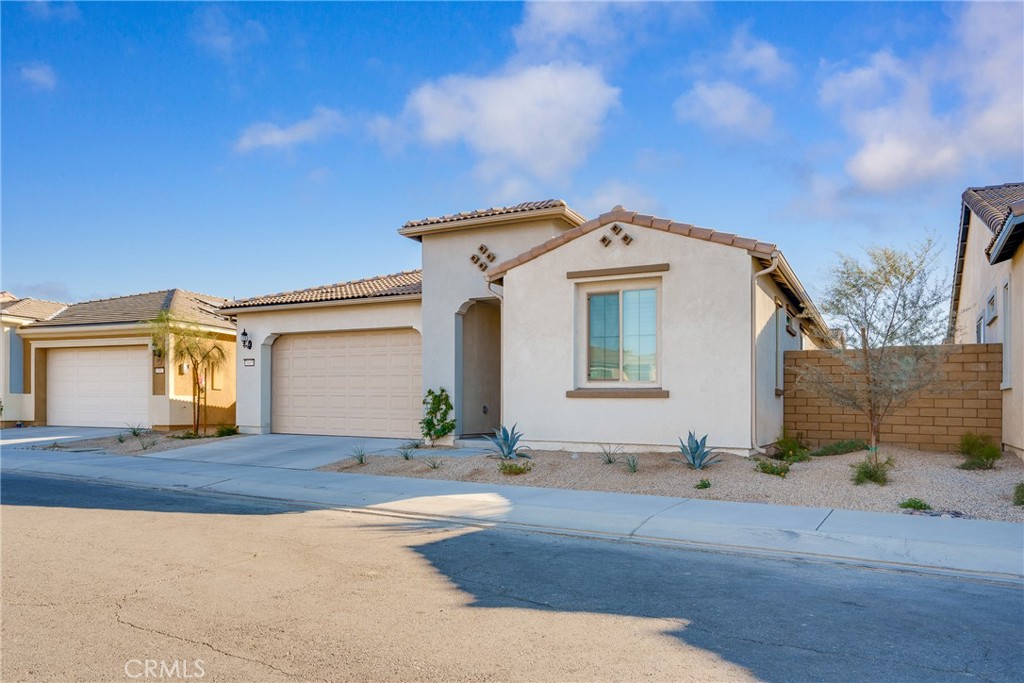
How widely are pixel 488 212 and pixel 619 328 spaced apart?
4.22 metres

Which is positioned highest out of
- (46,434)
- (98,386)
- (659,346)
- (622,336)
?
(622,336)

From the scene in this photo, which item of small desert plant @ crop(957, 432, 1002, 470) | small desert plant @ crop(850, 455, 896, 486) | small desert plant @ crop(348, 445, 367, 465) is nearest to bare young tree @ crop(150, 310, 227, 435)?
small desert plant @ crop(348, 445, 367, 465)

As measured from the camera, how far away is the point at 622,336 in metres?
13.6

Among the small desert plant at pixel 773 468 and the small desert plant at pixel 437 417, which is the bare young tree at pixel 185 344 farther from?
the small desert plant at pixel 773 468

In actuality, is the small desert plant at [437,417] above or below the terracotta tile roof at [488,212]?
below

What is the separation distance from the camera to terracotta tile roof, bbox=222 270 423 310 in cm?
1784

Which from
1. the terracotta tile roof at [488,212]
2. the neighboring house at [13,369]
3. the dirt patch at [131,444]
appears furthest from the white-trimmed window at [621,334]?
the neighboring house at [13,369]

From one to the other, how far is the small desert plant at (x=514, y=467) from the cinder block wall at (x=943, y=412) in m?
6.08

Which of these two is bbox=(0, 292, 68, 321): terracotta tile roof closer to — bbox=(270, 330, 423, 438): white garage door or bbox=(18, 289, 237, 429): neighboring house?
bbox=(18, 289, 237, 429): neighboring house

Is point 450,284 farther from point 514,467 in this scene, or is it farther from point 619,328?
point 514,467

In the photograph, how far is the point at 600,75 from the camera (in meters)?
14.1

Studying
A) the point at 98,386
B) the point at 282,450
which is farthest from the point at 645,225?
the point at 98,386

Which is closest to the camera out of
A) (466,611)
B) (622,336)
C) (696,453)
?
(466,611)

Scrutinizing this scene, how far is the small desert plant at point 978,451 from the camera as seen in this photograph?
11.3 m
